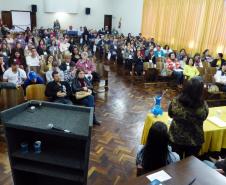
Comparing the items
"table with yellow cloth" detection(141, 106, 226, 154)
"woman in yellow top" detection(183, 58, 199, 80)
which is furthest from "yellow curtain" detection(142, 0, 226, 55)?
"table with yellow cloth" detection(141, 106, 226, 154)

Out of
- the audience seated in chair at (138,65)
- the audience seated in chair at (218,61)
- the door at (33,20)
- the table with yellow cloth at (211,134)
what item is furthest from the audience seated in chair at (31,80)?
the door at (33,20)

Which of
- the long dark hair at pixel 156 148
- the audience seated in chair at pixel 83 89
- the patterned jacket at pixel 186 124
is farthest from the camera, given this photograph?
the audience seated in chair at pixel 83 89

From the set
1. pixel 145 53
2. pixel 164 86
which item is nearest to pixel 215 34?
pixel 145 53

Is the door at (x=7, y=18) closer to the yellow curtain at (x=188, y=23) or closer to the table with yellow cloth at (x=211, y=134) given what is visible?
the yellow curtain at (x=188, y=23)

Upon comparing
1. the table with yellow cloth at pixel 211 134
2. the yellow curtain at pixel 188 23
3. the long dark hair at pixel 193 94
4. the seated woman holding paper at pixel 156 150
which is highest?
the yellow curtain at pixel 188 23

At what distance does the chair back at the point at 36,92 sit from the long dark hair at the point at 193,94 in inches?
114

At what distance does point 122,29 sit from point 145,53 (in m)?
8.11

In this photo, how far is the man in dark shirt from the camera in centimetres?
462

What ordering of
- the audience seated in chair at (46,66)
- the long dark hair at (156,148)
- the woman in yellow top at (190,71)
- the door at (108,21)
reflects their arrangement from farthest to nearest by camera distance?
the door at (108,21) → the woman in yellow top at (190,71) → the audience seated in chair at (46,66) → the long dark hair at (156,148)

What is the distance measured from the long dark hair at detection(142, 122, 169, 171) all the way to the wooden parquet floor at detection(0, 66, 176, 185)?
39.9 inches

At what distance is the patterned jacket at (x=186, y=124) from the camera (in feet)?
8.70

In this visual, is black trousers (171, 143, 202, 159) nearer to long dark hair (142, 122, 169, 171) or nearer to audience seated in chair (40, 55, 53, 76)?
long dark hair (142, 122, 169, 171)

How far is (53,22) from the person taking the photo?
57.4ft

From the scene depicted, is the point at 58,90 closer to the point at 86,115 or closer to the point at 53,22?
the point at 86,115
